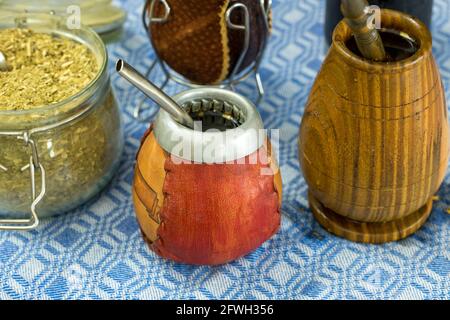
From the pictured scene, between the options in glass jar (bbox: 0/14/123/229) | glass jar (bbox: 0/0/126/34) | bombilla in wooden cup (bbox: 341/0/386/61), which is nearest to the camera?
bombilla in wooden cup (bbox: 341/0/386/61)

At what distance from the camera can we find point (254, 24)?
750 millimetres

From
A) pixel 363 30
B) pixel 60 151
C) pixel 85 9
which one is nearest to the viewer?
pixel 363 30

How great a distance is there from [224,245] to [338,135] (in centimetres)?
13

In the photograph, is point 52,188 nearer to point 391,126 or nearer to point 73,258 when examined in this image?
point 73,258

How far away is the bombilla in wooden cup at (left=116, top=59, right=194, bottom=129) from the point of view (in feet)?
1.88

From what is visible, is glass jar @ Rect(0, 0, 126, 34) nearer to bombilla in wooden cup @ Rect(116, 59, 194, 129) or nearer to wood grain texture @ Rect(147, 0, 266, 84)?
wood grain texture @ Rect(147, 0, 266, 84)

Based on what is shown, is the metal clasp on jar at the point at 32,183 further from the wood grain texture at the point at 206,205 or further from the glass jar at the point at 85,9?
the glass jar at the point at 85,9

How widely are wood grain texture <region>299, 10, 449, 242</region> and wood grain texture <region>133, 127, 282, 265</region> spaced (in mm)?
51

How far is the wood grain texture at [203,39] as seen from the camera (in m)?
0.72

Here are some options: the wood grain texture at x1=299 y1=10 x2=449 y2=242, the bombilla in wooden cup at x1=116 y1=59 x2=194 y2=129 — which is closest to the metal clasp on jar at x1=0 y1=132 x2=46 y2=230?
the bombilla in wooden cup at x1=116 y1=59 x2=194 y2=129

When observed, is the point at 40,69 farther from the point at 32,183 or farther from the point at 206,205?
the point at 206,205

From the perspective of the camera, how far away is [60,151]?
0.67 metres

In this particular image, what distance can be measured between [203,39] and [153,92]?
0.17 meters

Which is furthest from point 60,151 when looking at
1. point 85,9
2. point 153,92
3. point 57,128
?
point 85,9
